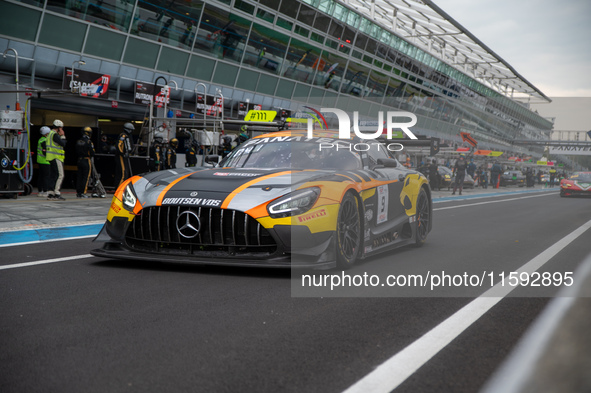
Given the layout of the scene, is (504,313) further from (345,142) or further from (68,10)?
(68,10)

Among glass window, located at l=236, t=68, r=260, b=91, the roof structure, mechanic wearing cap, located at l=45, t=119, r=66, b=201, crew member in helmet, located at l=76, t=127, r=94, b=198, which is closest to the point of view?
mechanic wearing cap, located at l=45, t=119, r=66, b=201

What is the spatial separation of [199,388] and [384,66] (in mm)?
38099

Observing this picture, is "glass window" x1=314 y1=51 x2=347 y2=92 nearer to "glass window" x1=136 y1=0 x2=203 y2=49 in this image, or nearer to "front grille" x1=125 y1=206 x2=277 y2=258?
"glass window" x1=136 y1=0 x2=203 y2=49

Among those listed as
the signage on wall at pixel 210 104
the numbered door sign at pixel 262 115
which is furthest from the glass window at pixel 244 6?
the numbered door sign at pixel 262 115

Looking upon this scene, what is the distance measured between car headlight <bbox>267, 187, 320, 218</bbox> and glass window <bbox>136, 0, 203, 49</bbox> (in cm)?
1811

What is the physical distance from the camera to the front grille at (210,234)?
516 centimetres

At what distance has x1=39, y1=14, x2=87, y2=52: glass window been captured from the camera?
18.7 m

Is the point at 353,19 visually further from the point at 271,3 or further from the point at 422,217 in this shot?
the point at 422,217

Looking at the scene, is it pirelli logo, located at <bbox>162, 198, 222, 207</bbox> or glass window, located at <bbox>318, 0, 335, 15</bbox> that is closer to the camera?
pirelli logo, located at <bbox>162, 198, 222, 207</bbox>

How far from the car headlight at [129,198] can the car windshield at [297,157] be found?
4.55ft

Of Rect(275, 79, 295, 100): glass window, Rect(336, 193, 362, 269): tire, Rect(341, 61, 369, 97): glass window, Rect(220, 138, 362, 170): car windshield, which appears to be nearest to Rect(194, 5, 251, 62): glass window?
Rect(275, 79, 295, 100): glass window

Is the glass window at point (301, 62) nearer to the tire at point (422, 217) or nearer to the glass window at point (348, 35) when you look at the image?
the glass window at point (348, 35)

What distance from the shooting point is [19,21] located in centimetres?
1798

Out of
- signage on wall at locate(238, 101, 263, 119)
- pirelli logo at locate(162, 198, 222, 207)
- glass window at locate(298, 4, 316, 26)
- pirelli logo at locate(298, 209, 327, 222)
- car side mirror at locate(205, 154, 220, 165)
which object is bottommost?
pirelli logo at locate(162, 198, 222, 207)
